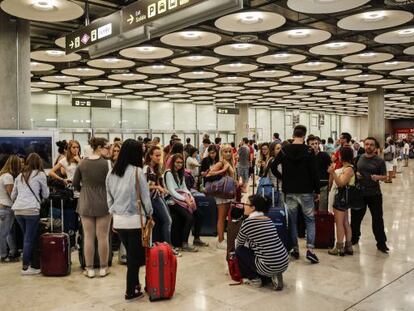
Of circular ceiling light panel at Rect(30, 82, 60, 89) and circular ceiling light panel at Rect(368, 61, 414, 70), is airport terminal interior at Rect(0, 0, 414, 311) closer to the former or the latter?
circular ceiling light panel at Rect(368, 61, 414, 70)

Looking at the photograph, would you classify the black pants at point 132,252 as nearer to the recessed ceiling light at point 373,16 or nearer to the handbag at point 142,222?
the handbag at point 142,222

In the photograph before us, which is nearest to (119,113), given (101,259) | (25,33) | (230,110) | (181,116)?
(181,116)

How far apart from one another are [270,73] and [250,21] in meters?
7.83

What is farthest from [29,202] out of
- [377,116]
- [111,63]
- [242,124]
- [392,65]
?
[242,124]

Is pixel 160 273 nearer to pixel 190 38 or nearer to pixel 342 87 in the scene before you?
pixel 190 38

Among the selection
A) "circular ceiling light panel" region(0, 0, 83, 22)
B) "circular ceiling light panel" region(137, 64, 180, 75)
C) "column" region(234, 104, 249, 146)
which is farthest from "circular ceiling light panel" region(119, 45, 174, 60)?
"column" region(234, 104, 249, 146)

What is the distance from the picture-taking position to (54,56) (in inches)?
470

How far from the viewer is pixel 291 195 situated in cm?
542

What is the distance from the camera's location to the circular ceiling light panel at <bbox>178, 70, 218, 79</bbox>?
15.5 meters

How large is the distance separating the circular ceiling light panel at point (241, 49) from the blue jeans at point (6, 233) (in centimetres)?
738

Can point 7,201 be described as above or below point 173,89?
below

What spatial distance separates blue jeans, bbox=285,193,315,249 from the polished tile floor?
0.37 m

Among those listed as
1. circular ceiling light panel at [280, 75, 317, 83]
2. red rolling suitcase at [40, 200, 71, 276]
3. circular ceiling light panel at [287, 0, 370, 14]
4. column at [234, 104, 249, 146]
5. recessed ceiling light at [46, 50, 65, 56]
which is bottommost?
red rolling suitcase at [40, 200, 71, 276]

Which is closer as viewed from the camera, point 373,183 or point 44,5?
point 373,183
